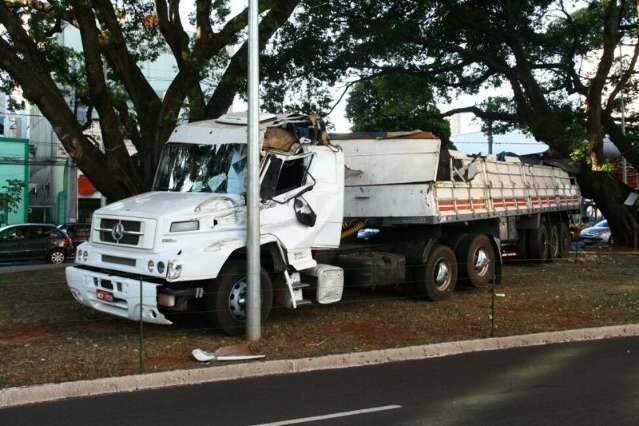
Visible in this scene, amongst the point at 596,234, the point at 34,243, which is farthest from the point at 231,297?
the point at 596,234

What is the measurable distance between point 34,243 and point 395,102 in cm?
1376

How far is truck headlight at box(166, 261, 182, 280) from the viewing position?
855 centimetres

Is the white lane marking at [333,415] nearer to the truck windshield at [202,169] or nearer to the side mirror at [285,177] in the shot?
the side mirror at [285,177]

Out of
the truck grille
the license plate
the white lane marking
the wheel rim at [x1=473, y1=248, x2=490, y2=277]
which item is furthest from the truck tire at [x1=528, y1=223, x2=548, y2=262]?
the white lane marking

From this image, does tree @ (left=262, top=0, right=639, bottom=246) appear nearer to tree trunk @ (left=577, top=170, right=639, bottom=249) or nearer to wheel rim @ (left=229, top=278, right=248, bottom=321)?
tree trunk @ (left=577, top=170, right=639, bottom=249)

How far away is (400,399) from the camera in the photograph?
262 inches

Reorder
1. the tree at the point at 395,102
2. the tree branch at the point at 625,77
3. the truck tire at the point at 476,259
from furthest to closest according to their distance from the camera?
the tree at the point at 395,102 < the tree branch at the point at 625,77 < the truck tire at the point at 476,259

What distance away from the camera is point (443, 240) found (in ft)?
45.4

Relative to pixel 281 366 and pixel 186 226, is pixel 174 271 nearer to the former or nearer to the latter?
pixel 186 226

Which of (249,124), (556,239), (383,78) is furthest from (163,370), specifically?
(383,78)

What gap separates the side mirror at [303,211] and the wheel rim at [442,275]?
12.6 feet

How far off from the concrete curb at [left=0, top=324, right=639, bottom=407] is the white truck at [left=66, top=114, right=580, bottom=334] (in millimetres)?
1452

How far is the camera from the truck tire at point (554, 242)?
19453mm

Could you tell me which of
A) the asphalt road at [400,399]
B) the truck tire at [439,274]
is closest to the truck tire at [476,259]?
the truck tire at [439,274]
